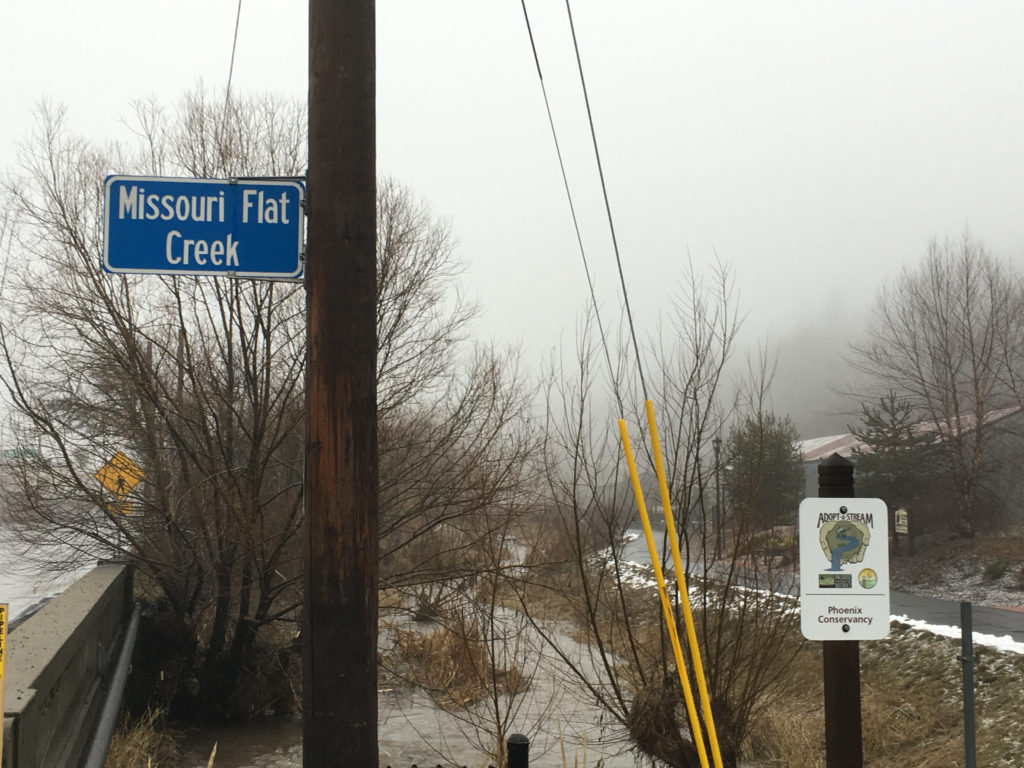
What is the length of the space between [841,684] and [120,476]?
8.81m

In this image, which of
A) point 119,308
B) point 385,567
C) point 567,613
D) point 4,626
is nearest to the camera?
point 4,626

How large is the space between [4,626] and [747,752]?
8.85 meters

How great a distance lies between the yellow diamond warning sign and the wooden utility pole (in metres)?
8.24

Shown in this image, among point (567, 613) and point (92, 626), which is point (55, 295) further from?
point (567, 613)

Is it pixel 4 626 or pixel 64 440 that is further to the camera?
pixel 64 440

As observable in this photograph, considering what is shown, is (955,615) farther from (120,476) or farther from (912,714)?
(120,476)

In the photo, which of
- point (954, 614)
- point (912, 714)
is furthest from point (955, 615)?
point (912, 714)

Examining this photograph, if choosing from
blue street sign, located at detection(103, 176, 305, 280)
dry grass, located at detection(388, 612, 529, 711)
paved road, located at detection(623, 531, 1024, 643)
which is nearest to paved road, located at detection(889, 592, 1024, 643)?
paved road, located at detection(623, 531, 1024, 643)

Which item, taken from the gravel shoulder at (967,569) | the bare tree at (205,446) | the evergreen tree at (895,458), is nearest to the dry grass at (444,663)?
the bare tree at (205,446)

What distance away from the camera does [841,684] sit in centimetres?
470

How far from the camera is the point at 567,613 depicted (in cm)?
1948

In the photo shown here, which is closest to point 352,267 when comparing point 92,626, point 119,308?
point 92,626

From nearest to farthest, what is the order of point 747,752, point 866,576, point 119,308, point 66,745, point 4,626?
point 4,626
point 866,576
point 66,745
point 747,752
point 119,308

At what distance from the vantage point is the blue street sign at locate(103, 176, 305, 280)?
12.3 ft
